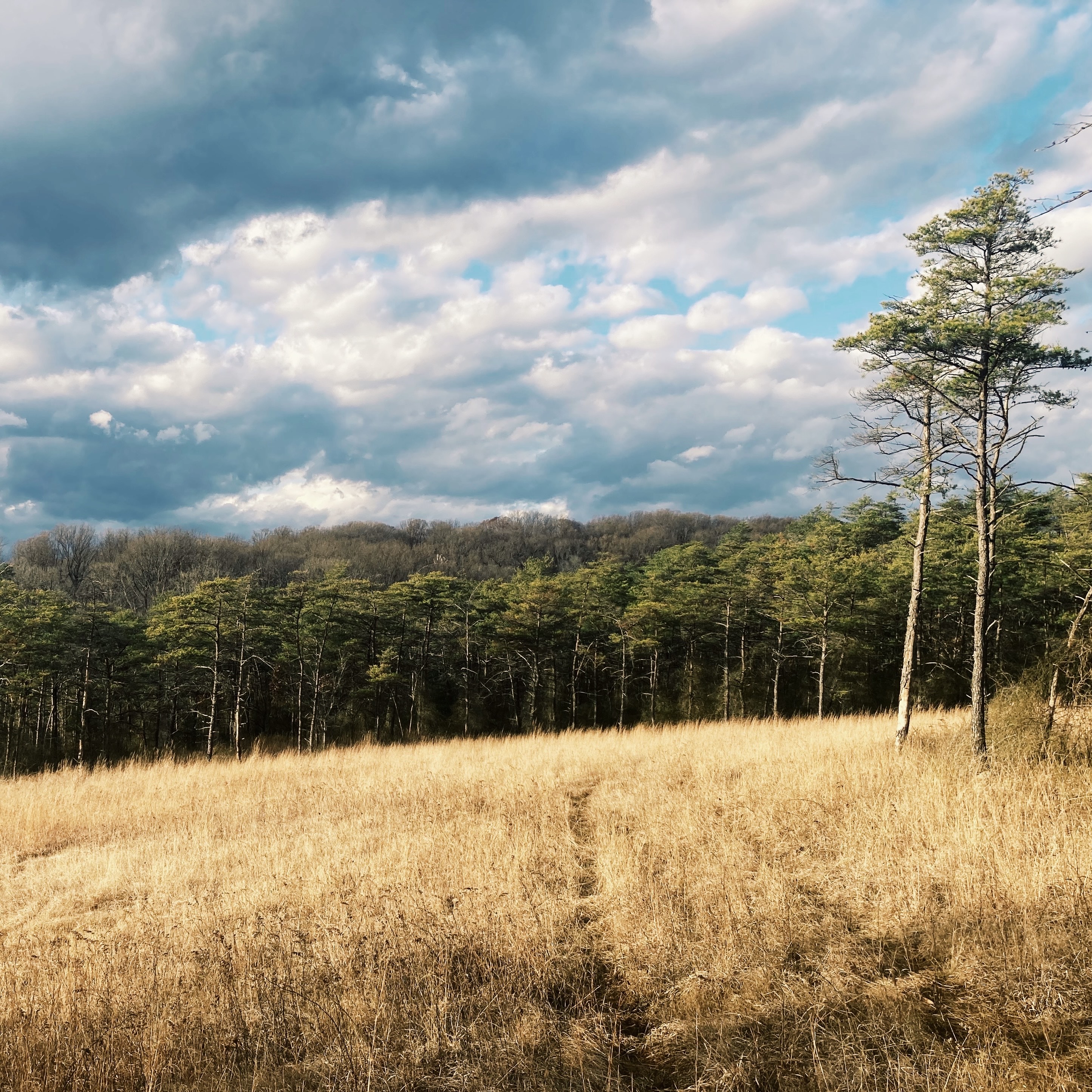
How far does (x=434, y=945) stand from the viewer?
579cm

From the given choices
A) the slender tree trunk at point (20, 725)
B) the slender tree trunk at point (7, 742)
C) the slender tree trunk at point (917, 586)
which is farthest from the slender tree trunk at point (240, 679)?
the slender tree trunk at point (917, 586)

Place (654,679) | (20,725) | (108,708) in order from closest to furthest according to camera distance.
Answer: (108,708) → (654,679) → (20,725)

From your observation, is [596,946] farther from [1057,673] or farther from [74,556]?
[74,556]

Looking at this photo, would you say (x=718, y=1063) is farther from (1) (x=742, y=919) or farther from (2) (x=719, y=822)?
(2) (x=719, y=822)

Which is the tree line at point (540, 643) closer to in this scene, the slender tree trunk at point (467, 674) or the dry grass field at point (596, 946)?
the slender tree trunk at point (467, 674)

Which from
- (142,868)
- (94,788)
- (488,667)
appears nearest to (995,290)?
(142,868)

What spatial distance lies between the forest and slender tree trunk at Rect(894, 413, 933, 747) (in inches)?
775

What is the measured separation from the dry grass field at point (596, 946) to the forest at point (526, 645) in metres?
26.2

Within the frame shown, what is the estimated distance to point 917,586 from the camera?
1366 cm

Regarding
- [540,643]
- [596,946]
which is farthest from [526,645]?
[596,946]

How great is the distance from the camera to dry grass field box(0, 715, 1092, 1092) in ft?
14.1

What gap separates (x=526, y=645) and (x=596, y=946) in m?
42.2

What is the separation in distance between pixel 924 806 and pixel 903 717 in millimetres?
5211

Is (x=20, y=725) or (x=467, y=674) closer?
(x=467, y=674)
